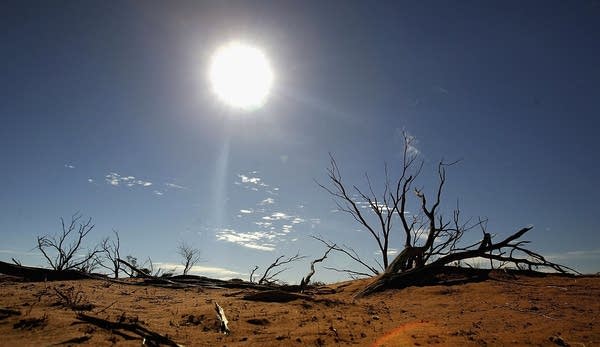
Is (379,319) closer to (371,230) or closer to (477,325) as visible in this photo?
(477,325)

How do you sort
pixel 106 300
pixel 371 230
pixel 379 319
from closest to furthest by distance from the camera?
pixel 379 319 < pixel 106 300 < pixel 371 230

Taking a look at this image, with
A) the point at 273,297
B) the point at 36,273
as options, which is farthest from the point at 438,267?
the point at 36,273

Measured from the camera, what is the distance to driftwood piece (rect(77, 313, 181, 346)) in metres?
3.61

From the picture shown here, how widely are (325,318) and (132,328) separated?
8.49ft

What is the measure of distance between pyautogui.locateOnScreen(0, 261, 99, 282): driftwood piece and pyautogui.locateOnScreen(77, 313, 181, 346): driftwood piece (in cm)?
554

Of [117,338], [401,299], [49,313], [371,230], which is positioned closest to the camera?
[117,338]

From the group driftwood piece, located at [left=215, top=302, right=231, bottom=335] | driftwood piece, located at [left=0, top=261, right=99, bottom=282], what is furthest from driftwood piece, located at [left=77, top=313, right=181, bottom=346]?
driftwood piece, located at [left=0, top=261, right=99, bottom=282]

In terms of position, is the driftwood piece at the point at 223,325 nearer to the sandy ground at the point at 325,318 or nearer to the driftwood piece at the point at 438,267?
the sandy ground at the point at 325,318

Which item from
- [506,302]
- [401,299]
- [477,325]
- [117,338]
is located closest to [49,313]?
[117,338]

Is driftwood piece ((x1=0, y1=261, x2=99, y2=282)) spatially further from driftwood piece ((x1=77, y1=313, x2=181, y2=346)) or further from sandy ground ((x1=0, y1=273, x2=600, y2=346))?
driftwood piece ((x1=77, y1=313, x2=181, y2=346))

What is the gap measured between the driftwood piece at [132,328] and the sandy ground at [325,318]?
0.08 meters

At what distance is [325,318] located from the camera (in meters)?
5.05

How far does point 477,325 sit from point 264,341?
9.81 ft

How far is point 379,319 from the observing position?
529 centimetres
